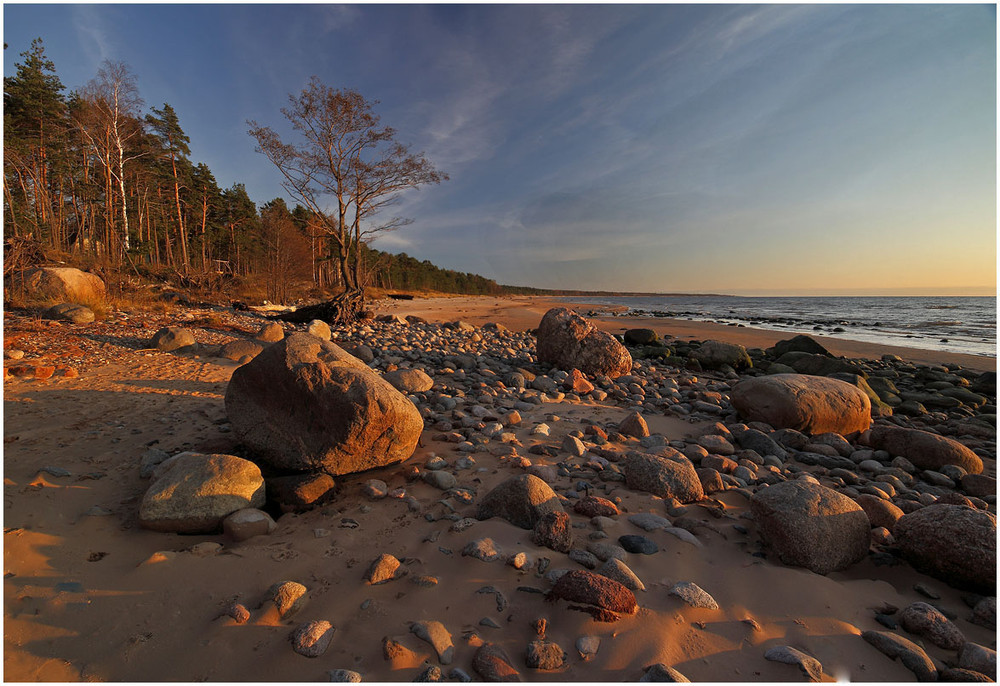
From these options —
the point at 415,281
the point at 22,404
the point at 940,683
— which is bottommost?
the point at 940,683

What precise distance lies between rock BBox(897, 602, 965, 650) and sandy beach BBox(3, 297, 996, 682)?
4 centimetres

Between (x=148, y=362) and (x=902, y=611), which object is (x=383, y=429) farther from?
(x=148, y=362)

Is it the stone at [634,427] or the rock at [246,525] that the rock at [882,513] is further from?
the rock at [246,525]

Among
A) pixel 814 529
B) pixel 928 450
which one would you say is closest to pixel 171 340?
pixel 814 529

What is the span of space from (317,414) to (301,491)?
666mm

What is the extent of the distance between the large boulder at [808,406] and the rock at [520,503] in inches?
167

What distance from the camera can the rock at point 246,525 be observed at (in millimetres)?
2654

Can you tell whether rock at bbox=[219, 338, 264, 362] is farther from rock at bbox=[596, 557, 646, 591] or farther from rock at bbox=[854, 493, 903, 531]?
rock at bbox=[854, 493, 903, 531]

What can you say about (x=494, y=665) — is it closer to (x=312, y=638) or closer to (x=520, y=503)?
A: (x=312, y=638)

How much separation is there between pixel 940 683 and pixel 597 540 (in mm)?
1559

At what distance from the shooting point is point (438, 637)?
1.77 m

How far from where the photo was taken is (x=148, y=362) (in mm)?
6164

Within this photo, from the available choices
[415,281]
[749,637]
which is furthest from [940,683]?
[415,281]

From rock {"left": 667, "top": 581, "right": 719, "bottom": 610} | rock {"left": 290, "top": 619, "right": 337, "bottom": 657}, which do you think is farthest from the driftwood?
rock {"left": 667, "top": 581, "right": 719, "bottom": 610}
